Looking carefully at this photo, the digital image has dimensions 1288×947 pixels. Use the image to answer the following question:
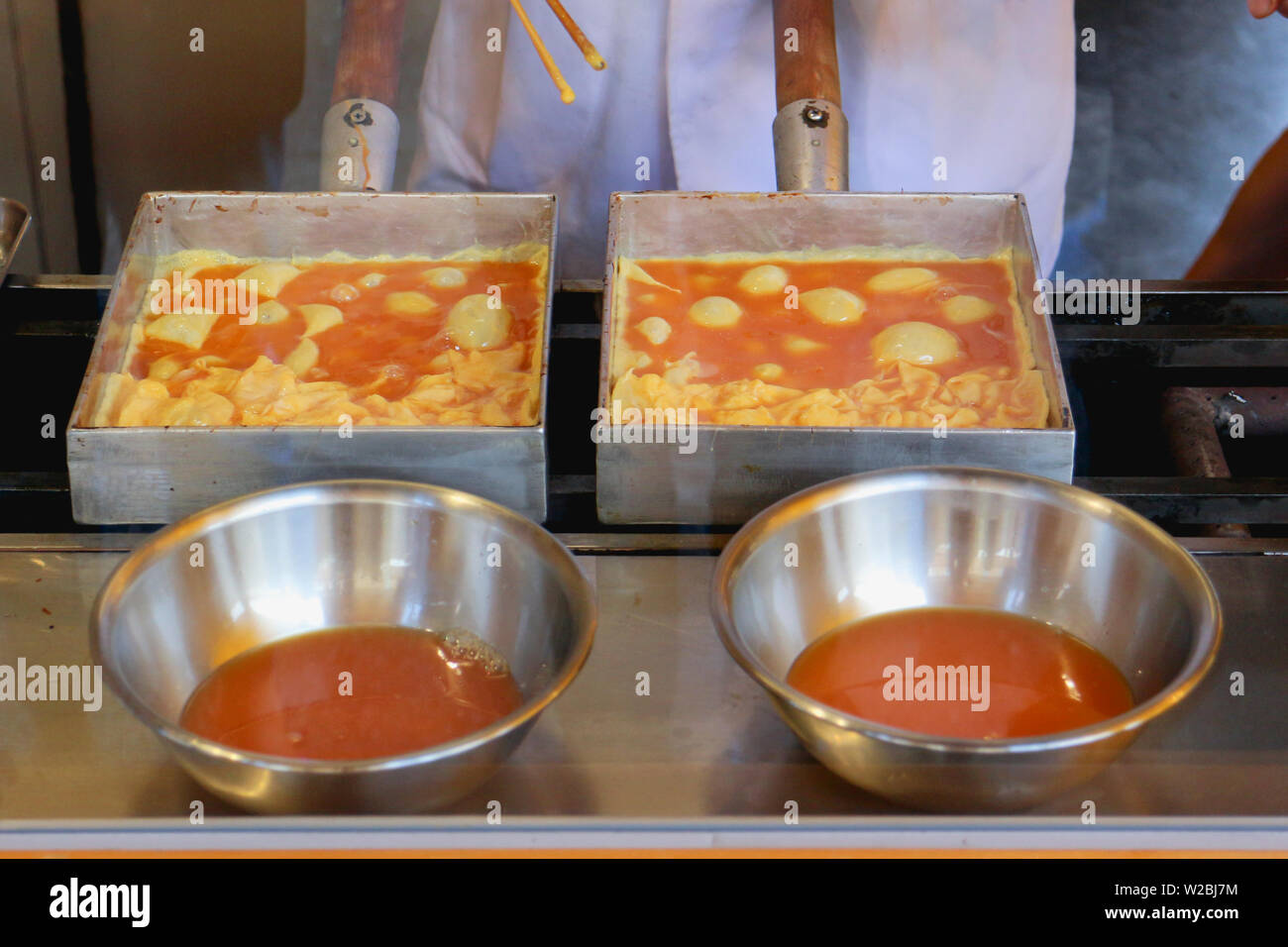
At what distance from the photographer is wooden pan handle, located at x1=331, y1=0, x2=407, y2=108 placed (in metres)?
1.39

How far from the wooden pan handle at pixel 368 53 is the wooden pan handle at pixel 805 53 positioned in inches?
18.0

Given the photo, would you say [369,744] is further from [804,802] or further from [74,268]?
[74,268]

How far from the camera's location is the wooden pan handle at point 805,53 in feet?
4.75

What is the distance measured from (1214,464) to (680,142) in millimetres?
816

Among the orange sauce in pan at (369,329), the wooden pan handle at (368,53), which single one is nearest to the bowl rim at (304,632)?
the orange sauce in pan at (369,329)

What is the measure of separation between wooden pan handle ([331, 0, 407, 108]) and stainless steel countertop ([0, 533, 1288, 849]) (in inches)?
24.1

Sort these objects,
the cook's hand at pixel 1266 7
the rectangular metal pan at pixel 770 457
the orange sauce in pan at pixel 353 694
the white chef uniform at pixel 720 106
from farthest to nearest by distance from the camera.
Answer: the white chef uniform at pixel 720 106, the cook's hand at pixel 1266 7, the rectangular metal pan at pixel 770 457, the orange sauce in pan at pixel 353 694

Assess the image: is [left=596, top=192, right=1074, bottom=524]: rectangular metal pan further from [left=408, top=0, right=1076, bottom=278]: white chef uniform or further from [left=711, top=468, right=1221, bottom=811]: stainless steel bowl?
[left=408, top=0, right=1076, bottom=278]: white chef uniform

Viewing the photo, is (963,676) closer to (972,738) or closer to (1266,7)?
(972,738)

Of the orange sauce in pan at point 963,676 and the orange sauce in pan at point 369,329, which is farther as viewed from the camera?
the orange sauce in pan at point 369,329

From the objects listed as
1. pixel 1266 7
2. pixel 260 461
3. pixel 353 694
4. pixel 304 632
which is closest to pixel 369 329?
pixel 260 461

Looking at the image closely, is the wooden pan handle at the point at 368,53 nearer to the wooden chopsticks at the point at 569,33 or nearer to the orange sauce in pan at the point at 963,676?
the wooden chopsticks at the point at 569,33

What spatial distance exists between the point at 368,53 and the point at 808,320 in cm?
59
